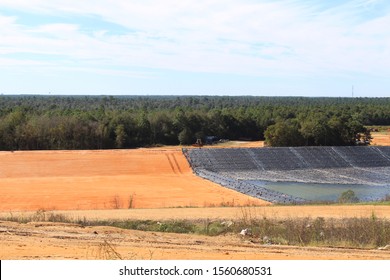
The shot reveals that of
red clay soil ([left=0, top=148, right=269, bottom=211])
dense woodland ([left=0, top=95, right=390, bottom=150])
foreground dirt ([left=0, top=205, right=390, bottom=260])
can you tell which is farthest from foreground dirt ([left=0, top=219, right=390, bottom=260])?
dense woodland ([left=0, top=95, right=390, bottom=150])

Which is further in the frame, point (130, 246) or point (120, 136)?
point (120, 136)

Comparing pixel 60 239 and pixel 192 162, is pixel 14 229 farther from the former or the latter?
pixel 192 162

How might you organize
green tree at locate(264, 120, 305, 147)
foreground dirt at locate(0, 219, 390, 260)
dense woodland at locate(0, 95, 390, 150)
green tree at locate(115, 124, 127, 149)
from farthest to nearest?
green tree at locate(115, 124, 127, 149)
dense woodland at locate(0, 95, 390, 150)
green tree at locate(264, 120, 305, 147)
foreground dirt at locate(0, 219, 390, 260)

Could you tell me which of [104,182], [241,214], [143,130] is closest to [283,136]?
[143,130]

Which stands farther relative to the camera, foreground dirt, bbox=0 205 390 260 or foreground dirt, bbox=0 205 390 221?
foreground dirt, bbox=0 205 390 221

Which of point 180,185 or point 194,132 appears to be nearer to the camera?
point 180,185

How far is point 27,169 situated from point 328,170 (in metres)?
28.1

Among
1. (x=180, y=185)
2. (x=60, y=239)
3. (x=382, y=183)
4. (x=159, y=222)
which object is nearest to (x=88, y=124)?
(x=180, y=185)

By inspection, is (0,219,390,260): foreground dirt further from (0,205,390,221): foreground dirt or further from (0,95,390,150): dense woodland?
(0,95,390,150): dense woodland

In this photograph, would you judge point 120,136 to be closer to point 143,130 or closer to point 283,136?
point 143,130

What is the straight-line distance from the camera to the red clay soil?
32.2 meters

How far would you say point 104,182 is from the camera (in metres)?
41.4

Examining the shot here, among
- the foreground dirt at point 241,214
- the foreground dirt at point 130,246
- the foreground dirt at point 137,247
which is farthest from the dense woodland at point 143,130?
the foreground dirt at point 137,247

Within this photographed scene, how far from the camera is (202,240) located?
47.4 feet
